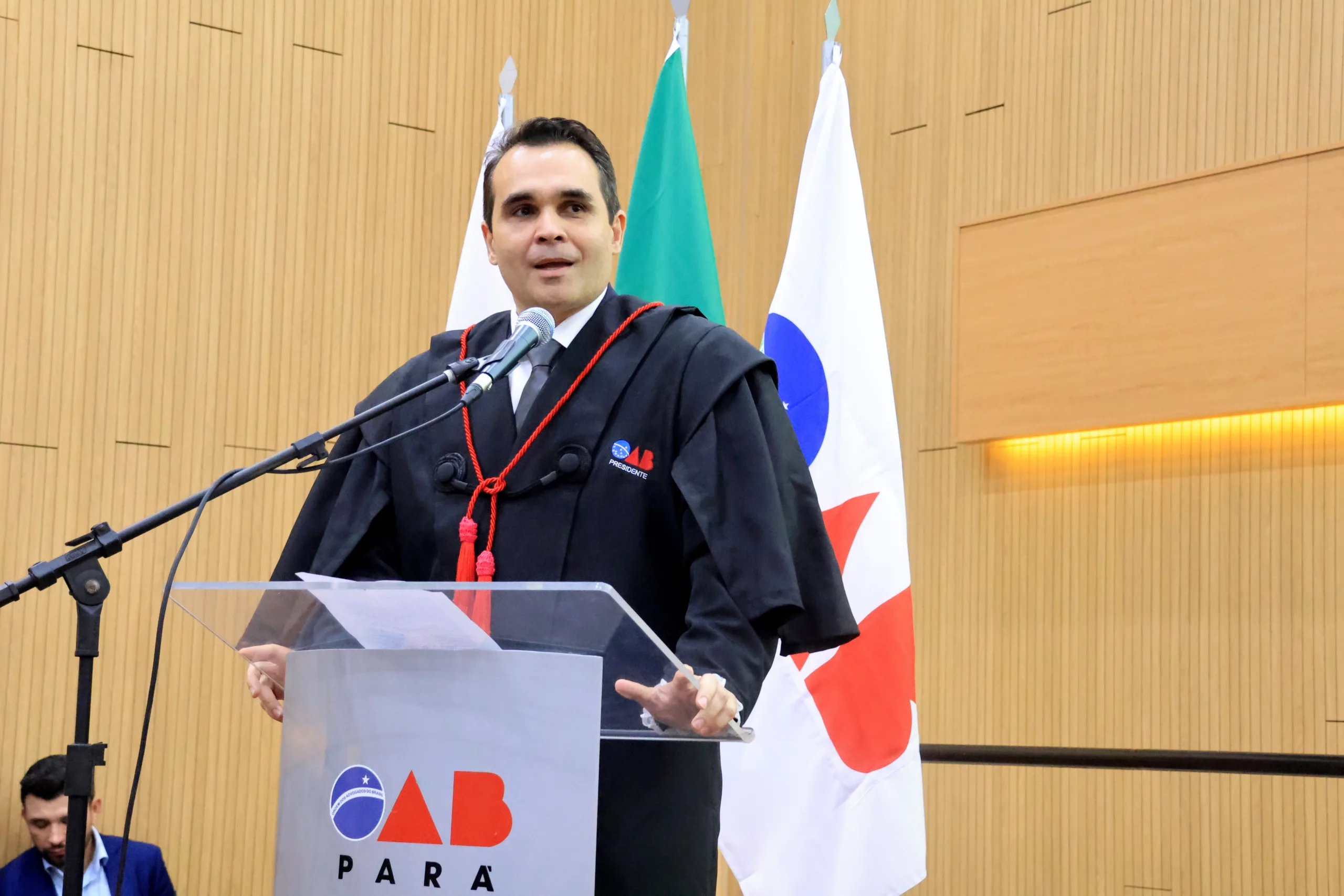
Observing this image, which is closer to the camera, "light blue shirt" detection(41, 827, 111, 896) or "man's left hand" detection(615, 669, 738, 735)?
"man's left hand" detection(615, 669, 738, 735)

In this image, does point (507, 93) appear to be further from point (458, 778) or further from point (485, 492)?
point (458, 778)

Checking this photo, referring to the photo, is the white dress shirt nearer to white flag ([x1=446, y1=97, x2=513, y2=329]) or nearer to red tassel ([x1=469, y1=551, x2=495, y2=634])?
red tassel ([x1=469, y1=551, x2=495, y2=634])

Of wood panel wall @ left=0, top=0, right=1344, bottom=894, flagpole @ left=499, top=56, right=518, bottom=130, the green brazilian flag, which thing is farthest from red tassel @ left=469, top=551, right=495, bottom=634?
flagpole @ left=499, top=56, right=518, bottom=130

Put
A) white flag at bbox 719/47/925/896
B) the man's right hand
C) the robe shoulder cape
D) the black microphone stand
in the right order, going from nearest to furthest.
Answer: the black microphone stand < the man's right hand < the robe shoulder cape < white flag at bbox 719/47/925/896

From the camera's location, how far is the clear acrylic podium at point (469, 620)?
140 centimetres

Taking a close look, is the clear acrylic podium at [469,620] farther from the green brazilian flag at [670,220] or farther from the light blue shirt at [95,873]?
the light blue shirt at [95,873]

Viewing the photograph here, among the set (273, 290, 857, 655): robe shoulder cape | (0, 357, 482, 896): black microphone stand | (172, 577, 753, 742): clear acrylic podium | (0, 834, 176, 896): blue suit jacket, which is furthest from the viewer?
(0, 834, 176, 896): blue suit jacket

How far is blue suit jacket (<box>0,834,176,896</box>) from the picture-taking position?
403cm

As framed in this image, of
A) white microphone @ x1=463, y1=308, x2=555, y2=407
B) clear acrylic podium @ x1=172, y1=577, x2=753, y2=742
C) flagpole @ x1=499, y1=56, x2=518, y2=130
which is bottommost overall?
clear acrylic podium @ x1=172, y1=577, x2=753, y2=742

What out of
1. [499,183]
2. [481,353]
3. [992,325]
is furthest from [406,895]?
[992,325]

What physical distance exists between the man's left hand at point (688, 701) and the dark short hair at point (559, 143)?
96 centimetres

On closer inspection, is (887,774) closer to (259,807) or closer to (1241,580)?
(1241,580)

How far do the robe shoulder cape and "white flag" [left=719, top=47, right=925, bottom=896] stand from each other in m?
1.74

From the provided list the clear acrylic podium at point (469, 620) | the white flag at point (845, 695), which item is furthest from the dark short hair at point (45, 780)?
the clear acrylic podium at point (469, 620)
